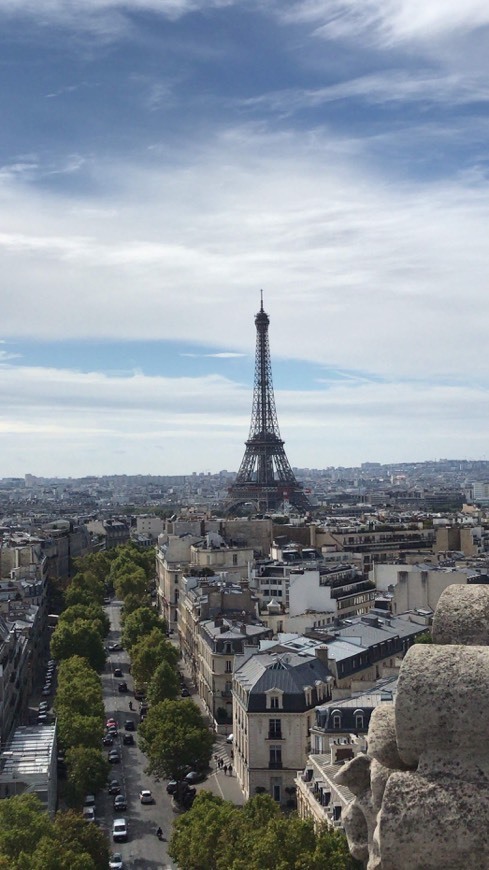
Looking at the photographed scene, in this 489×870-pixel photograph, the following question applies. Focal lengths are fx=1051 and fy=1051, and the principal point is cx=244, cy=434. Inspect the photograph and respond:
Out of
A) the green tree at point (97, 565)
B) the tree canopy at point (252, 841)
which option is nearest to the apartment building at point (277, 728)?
the tree canopy at point (252, 841)

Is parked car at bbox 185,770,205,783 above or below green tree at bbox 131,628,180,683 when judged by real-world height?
below

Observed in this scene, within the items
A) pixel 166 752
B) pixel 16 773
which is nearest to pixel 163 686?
pixel 166 752

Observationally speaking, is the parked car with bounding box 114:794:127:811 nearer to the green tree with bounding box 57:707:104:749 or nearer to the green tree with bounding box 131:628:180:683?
the green tree with bounding box 57:707:104:749

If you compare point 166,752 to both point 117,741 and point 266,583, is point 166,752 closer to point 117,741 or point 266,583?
point 117,741

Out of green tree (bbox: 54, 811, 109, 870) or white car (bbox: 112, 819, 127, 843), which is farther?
white car (bbox: 112, 819, 127, 843)

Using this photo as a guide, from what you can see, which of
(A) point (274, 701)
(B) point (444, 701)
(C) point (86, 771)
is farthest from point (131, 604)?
(B) point (444, 701)

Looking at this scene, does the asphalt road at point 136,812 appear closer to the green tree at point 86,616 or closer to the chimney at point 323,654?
the chimney at point 323,654

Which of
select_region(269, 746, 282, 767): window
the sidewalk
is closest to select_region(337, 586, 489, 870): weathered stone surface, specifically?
the sidewalk
